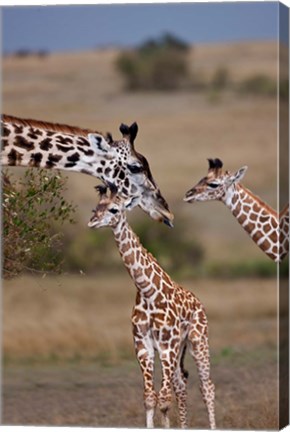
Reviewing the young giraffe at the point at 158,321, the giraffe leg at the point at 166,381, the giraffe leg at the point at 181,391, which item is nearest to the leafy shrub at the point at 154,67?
the young giraffe at the point at 158,321

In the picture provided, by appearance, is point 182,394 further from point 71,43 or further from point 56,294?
point 56,294

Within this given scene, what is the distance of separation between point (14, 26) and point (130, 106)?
764 centimetres

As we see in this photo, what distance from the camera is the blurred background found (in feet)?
46.9

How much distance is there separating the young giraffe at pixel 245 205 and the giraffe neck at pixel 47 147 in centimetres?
75

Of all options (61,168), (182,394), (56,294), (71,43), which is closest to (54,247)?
(61,168)

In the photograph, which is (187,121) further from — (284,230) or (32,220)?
(284,230)

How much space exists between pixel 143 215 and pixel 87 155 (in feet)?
29.5

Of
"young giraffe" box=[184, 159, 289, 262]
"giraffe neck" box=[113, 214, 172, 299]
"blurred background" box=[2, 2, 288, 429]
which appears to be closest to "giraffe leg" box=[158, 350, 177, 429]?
"giraffe neck" box=[113, 214, 172, 299]

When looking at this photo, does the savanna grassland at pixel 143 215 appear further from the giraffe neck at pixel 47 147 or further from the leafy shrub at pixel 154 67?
the giraffe neck at pixel 47 147

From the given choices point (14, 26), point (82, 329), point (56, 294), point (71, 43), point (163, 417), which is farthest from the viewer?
point (56, 294)

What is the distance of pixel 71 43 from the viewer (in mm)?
13898

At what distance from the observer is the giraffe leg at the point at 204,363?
1123 cm

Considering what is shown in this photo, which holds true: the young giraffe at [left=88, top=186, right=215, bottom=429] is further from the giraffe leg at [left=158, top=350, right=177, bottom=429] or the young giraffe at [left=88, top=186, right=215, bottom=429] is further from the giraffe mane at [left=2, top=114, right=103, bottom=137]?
the giraffe mane at [left=2, top=114, right=103, bottom=137]

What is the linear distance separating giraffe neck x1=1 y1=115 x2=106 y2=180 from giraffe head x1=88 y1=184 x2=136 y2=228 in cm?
35
